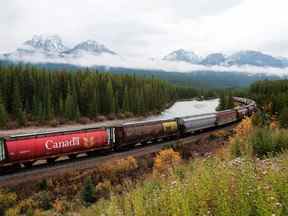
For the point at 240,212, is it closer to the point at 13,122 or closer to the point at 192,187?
the point at 192,187

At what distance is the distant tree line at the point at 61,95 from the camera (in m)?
73.1

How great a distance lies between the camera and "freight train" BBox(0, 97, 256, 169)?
24.1 meters

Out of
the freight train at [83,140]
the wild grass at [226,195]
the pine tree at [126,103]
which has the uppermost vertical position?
the wild grass at [226,195]

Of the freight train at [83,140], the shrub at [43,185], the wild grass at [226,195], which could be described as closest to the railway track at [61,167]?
the shrub at [43,185]

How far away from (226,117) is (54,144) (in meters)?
35.7

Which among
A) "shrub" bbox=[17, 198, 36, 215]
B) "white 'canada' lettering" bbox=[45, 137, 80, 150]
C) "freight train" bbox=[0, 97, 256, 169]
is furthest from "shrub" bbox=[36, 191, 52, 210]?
"white 'canada' lettering" bbox=[45, 137, 80, 150]

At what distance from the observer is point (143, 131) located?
36844mm

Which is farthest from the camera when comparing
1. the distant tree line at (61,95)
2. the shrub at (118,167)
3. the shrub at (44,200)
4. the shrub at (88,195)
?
the distant tree line at (61,95)

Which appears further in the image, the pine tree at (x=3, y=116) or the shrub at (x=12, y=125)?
the shrub at (x=12, y=125)

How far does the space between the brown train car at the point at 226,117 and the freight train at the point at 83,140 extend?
614 cm

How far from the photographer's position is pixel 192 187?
24.6 feet

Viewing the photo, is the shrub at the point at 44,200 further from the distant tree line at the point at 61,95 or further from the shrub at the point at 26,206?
the distant tree line at the point at 61,95

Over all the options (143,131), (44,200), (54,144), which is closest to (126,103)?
(143,131)

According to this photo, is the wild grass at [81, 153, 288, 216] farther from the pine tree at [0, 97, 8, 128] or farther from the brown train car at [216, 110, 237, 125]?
the pine tree at [0, 97, 8, 128]
